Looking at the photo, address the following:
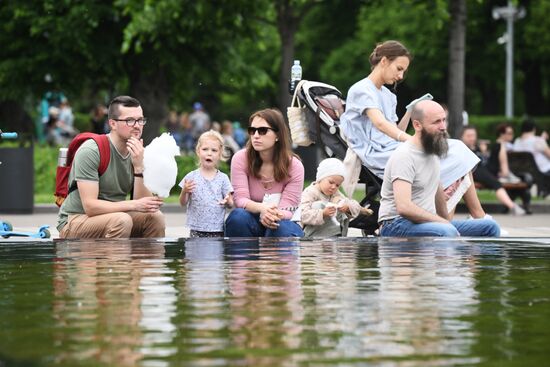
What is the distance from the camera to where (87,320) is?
20.6 feet

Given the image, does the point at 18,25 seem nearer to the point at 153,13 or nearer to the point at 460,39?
the point at 153,13

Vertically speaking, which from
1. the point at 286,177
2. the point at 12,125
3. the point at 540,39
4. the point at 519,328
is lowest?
the point at 519,328

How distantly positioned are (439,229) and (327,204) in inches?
42.4

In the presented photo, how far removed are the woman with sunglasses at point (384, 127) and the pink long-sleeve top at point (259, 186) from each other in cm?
94

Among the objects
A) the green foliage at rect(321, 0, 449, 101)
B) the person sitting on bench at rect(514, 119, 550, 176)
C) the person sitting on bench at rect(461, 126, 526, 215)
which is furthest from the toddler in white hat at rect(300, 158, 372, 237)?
the green foliage at rect(321, 0, 449, 101)

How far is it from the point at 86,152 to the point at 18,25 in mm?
22578

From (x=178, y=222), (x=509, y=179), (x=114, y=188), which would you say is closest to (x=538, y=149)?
(x=509, y=179)

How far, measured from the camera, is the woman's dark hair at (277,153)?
11.8 meters

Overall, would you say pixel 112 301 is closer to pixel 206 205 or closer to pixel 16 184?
pixel 206 205

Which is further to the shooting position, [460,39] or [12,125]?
[12,125]

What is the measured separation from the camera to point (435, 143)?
11016 millimetres

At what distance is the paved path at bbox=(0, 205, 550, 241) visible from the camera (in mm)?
18422

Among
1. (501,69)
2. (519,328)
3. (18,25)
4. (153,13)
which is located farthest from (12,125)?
(519,328)

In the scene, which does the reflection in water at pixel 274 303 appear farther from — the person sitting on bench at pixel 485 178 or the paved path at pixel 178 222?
the person sitting on bench at pixel 485 178
